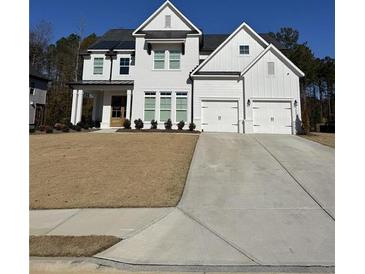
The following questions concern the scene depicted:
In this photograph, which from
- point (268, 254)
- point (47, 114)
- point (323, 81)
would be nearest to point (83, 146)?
point (268, 254)

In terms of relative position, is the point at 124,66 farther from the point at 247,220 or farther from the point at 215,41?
the point at 247,220

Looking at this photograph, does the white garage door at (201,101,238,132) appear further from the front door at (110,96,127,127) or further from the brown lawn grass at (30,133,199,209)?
the front door at (110,96,127,127)

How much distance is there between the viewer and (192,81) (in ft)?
67.7

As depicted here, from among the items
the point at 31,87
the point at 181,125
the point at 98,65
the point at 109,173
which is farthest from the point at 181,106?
the point at 31,87

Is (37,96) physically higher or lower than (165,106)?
higher

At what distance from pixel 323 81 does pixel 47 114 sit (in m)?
38.8

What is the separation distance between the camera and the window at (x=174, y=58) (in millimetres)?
21281

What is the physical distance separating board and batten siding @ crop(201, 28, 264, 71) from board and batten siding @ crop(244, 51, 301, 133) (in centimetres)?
172

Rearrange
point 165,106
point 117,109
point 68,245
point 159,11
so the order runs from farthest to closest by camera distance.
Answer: point 117,109 < point 159,11 < point 165,106 < point 68,245

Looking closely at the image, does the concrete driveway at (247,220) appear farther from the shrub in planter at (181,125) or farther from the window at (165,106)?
the window at (165,106)

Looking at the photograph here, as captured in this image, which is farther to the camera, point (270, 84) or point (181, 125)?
point (181, 125)

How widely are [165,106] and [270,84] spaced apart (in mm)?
7426

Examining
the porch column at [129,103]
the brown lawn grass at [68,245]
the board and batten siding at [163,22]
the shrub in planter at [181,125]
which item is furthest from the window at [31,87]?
the brown lawn grass at [68,245]

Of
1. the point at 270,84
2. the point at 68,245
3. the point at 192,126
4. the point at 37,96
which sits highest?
the point at 37,96
